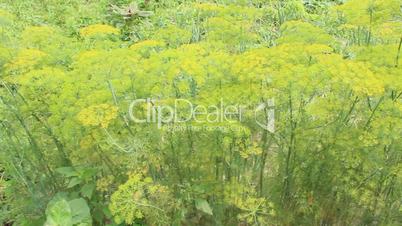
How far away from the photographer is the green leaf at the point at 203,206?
8.27 feet

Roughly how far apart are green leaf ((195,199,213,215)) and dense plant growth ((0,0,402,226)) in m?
0.01

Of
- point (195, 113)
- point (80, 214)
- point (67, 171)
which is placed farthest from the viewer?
point (67, 171)

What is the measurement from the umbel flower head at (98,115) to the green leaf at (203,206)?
2.01 ft

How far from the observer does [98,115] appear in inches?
93.4

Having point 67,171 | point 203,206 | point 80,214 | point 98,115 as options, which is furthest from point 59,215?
point 203,206

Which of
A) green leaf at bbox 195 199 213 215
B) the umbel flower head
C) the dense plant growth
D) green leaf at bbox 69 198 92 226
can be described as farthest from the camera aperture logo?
green leaf at bbox 69 198 92 226

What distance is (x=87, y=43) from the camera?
3084 mm

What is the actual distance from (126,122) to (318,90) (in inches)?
38.2

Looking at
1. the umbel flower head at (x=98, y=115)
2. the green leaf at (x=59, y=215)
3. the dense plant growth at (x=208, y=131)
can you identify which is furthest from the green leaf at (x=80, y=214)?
the umbel flower head at (x=98, y=115)

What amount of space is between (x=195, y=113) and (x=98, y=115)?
1.54ft

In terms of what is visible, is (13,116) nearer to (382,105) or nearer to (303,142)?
(303,142)

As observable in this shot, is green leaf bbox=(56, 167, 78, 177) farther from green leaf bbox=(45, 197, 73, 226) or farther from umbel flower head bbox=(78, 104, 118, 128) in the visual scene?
umbel flower head bbox=(78, 104, 118, 128)

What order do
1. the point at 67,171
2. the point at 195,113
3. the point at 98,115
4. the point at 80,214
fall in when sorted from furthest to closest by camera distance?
1. the point at 67,171
2. the point at 80,214
3. the point at 195,113
4. the point at 98,115

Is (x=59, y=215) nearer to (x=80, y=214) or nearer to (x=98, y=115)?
(x=80, y=214)
